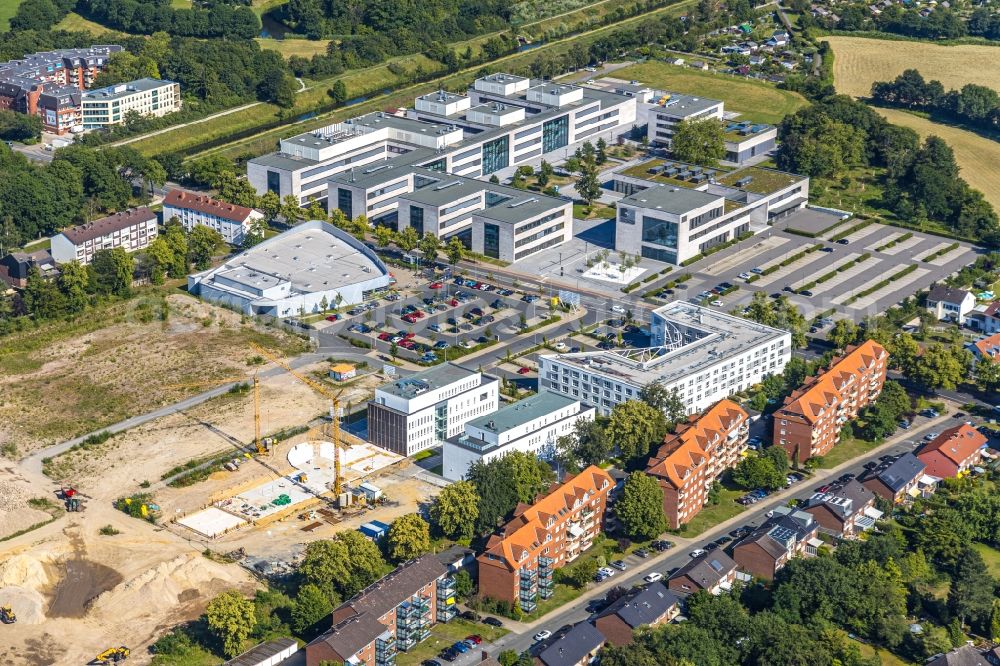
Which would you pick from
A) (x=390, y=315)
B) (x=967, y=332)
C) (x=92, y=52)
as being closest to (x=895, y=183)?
(x=967, y=332)

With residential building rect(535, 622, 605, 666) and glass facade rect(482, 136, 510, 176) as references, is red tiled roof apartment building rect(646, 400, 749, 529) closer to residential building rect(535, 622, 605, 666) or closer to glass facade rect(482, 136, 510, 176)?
residential building rect(535, 622, 605, 666)

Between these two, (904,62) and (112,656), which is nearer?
(112,656)

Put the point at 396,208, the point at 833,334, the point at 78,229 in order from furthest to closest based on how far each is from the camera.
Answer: the point at 396,208
the point at 78,229
the point at 833,334

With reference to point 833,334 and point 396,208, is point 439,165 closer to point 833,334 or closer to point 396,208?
point 396,208

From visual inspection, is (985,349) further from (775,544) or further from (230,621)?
(230,621)

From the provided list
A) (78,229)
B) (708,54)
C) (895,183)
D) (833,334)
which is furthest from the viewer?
(708,54)

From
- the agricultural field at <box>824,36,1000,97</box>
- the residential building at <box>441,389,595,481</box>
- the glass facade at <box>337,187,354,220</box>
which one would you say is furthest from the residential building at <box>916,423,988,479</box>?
the agricultural field at <box>824,36,1000,97</box>

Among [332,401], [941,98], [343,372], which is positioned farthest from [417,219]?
[941,98]
